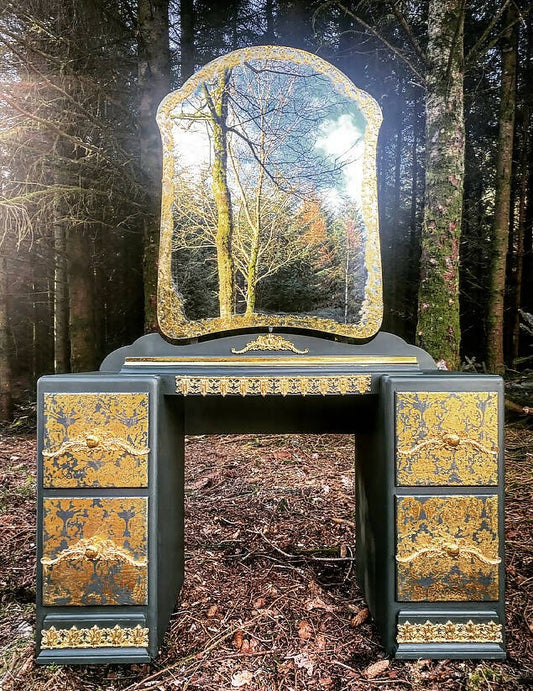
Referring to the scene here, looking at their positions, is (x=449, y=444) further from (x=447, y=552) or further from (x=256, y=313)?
(x=256, y=313)

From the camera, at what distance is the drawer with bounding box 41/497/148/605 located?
4.62 feet

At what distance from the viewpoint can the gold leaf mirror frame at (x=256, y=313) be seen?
6.18 feet

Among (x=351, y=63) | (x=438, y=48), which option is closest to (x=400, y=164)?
(x=351, y=63)

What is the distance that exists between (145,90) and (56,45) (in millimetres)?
743

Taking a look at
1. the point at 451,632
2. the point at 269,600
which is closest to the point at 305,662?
the point at 269,600

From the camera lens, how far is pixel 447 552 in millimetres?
1430

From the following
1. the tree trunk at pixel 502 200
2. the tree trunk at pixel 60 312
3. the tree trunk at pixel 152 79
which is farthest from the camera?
the tree trunk at pixel 60 312

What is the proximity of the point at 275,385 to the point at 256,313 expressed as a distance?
485mm

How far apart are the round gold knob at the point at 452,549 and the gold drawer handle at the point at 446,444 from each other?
333 millimetres

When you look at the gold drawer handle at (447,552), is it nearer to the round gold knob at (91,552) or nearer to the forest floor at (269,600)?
the forest floor at (269,600)

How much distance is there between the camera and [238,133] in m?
1.98

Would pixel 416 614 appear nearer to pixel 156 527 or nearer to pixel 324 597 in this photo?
pixel 324 597

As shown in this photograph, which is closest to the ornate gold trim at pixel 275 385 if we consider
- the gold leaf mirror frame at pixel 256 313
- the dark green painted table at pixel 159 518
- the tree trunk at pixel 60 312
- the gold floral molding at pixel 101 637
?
the dark green painted table at pixel 159 518

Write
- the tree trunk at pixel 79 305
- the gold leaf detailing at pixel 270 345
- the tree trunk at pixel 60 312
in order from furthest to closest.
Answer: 1. the tree trunk at pixel 60 312
2. the tree trunk at pixel 79 305
3. the gold leaf detailing at pixel 270 345
